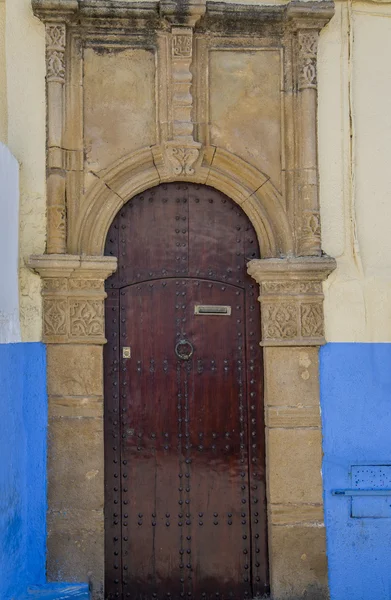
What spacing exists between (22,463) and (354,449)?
2.13m

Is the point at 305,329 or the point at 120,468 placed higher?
the point at 305,329

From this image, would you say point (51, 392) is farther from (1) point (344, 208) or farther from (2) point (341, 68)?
(2) point (341, 68)

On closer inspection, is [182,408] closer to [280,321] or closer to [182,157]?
[280,321]

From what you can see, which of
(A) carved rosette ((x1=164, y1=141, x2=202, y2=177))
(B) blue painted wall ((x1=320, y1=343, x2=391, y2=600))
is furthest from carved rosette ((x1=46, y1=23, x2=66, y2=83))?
(B) blue painted wall ((x1=320, y1=343, x2=391, y2=600))

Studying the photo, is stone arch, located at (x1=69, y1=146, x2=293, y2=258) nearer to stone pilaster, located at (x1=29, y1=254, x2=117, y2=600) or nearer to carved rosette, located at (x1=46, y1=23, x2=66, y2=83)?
stone pilaster, located at (x1=29, y1=254, x2=117, y2=600)

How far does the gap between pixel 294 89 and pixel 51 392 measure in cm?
257

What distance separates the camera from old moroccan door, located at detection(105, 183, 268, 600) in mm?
5383

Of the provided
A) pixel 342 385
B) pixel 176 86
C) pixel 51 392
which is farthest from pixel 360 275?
pixel 51 392

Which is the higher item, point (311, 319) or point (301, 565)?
point (311, 319)

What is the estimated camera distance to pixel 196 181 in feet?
18.3

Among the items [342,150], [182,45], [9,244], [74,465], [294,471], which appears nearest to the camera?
[9,244]

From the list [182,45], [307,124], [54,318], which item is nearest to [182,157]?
[182,45]

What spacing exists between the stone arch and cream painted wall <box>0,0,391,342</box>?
0.94ft

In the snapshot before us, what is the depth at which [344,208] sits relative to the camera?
551 cm
